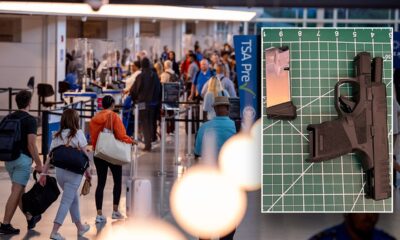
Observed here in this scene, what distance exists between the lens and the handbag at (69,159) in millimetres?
9977

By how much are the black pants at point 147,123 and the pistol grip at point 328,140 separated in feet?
49.2

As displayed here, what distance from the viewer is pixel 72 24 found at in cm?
3319

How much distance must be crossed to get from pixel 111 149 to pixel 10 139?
141 cm

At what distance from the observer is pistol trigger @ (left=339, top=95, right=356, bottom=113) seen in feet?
13.2

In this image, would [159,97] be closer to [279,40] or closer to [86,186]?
[86,186]

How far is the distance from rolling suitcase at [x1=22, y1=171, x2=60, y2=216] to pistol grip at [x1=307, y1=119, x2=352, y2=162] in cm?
681

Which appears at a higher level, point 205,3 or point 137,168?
point 205,3

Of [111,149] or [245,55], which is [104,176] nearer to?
[111,149]

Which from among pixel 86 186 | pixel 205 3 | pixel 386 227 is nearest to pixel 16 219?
pixel 86 186

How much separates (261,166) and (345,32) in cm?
62

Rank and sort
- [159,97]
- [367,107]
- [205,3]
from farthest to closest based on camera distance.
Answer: [159,97] → [205,3] → [367,107]

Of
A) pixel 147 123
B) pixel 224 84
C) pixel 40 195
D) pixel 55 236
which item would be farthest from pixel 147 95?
pixel 55 236

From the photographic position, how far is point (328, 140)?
4.00m

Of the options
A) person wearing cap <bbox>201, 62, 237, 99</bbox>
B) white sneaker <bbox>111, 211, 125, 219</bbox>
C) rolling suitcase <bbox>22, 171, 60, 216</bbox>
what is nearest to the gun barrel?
rolling suitcase <bbox>22, 171, 60, 216</bbox>
